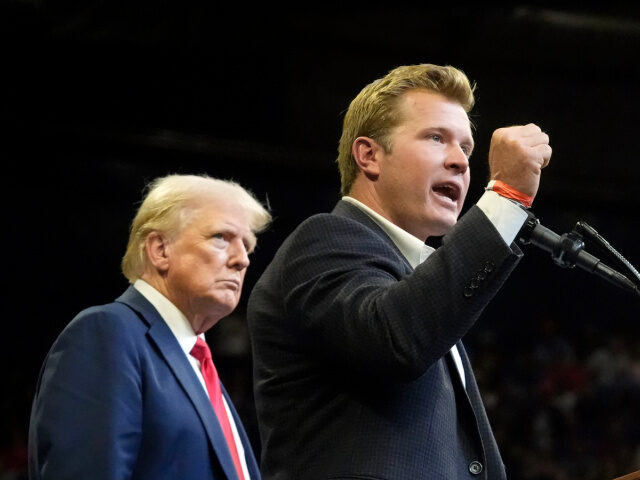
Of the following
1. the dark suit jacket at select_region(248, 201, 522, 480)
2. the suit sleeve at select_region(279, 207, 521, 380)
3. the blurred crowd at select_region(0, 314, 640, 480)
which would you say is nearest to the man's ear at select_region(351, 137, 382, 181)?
the dark suit jacket at select_region(248, 201, 522, 480)

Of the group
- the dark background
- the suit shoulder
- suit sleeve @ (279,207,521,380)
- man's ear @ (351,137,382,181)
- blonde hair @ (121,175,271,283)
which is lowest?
the dark background

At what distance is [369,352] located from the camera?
58.6 inches

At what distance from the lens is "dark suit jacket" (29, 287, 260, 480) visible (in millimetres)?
1996

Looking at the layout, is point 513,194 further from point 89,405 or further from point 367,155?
point 89,405

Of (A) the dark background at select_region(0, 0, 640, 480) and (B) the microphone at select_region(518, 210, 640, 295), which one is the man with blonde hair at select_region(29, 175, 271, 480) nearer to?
(B) the microphone at select_region(518, 210, 640, 295)

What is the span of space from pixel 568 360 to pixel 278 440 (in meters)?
5.20

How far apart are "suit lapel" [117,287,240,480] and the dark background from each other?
3968 millimetres

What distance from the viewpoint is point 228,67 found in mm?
6723

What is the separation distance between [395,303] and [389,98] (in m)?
0.53

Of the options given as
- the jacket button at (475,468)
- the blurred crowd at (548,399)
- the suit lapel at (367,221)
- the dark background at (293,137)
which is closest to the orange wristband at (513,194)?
the suit lapel at (367,221)

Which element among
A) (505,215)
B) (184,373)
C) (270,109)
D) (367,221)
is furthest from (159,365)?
(270,109)

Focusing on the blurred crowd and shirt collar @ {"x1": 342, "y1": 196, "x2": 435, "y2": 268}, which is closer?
shirt collar @ {"x1": 342, "y1": 196, "x2": 435, "y2": 268}

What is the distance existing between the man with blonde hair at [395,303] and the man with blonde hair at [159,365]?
396 mm

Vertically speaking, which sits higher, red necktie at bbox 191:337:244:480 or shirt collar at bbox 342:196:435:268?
shirt collar at bbox 342:196:435:268
